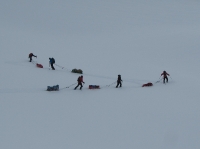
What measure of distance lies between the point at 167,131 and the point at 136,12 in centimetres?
4061

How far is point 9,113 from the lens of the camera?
10984mm

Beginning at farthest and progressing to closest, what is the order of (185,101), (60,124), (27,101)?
(185,101)
(27,101)
(60,124)

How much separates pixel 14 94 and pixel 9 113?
8.43ft

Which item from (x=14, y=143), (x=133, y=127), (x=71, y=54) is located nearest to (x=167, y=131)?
(x=133, y=127)

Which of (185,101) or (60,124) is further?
(185,101)

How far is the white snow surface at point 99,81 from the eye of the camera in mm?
9891

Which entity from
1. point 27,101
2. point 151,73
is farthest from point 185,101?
point 27,101

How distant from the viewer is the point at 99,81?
1777 cm

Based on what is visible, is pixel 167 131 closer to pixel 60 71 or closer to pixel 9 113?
pixel 9 113

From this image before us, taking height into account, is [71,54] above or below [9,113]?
above

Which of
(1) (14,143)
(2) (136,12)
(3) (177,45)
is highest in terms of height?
(2) (136,12)

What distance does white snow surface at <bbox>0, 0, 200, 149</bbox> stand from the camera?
989 cm

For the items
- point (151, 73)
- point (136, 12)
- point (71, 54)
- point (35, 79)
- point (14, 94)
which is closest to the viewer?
point (14, 94)

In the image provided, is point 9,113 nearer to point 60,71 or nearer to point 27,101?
point 27,101
